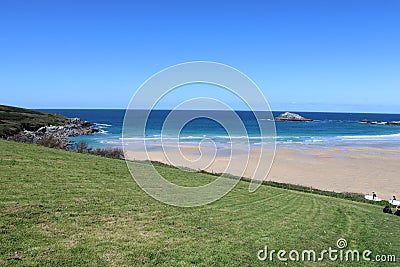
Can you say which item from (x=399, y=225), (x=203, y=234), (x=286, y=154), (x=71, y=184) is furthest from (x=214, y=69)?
(x=286, y=154)

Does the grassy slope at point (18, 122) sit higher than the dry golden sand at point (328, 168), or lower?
higher

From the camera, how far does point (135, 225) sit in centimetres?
862

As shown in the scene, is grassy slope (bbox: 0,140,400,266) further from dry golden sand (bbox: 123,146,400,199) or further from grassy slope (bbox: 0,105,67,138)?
grassy slope (bbox: 0,105,67,138)

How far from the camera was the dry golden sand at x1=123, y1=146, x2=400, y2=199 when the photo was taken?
30.4m

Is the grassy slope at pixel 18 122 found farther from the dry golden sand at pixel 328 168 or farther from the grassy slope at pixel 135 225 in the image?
the grassy slope at pixel 135 225

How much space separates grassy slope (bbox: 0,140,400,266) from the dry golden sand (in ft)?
52.8

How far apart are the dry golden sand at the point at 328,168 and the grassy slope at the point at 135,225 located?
52.8 ft

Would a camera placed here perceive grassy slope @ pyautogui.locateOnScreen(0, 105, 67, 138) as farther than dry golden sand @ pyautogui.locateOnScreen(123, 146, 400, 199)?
Yes

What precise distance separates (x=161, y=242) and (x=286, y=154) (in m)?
47.2

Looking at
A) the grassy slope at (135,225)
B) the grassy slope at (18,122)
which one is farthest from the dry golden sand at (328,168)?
the grassy slope at (18,122)

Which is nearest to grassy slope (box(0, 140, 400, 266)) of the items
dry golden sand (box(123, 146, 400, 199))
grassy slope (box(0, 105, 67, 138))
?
dry golden sand (box(123, 146, 400, 199))

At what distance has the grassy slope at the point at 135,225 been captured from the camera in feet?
21.8

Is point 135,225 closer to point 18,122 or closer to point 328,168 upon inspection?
point 328,168

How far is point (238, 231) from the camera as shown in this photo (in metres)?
9.36
